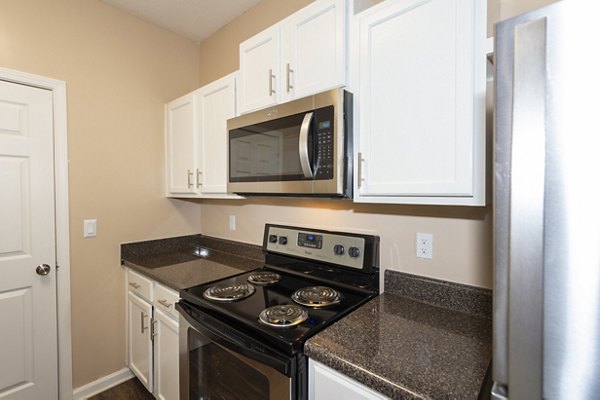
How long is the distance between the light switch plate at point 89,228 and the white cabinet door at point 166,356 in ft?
2.49

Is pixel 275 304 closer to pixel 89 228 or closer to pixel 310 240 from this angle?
pixel 310 240

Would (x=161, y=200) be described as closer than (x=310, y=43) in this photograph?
No

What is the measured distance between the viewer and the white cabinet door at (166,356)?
1.71 meters

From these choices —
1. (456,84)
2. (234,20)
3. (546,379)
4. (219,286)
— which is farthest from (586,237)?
(234,20)

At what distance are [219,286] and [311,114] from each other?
1032 mm

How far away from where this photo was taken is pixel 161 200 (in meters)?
2.49

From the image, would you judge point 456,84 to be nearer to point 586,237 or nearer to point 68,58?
point 586,237

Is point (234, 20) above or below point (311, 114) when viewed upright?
above

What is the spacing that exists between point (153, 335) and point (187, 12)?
2357mm

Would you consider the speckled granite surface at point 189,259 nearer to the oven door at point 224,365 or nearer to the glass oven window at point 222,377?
the oven door at point 224,365

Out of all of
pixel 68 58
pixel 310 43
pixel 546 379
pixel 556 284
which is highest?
pixel 68 58

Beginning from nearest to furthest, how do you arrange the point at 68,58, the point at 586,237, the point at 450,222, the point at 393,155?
1. the point at 586,237
2. the point at 393,155
3. the point at 450,222
4. the point at 68,58

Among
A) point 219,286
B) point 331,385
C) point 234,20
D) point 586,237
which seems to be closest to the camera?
point 586,237

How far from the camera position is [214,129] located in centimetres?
198
